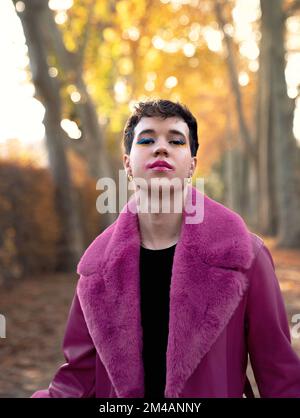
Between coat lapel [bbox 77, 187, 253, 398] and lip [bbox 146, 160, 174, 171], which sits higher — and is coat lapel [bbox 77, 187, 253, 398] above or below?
below

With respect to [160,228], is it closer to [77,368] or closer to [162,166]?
[162,166]

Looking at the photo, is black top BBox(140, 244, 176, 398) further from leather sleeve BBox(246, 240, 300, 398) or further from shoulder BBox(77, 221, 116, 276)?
leather sleeve BBox(246, 240, 300, 398)

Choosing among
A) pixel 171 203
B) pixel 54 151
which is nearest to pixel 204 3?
pixel 54 151

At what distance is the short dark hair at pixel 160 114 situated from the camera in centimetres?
199

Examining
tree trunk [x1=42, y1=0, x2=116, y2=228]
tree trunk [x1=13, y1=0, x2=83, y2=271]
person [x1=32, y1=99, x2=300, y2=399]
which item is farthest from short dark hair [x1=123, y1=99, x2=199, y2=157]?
tree trunk [x1=42, y1=0, x2=116, y2=228]

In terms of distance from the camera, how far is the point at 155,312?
2006 mm

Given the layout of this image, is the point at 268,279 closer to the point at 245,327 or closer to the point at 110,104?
the point at 245,327

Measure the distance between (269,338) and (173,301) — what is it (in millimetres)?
319

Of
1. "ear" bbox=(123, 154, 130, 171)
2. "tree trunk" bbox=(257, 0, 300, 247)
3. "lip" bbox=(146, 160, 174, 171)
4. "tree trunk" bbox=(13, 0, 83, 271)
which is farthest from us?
"tree trunk" bbox=(257, 0, 300, 247)

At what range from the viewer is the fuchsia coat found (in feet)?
6.03

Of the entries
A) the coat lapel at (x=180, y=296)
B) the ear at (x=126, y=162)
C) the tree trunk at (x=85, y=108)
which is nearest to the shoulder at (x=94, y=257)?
the coat lapel at (x=180, y=296)

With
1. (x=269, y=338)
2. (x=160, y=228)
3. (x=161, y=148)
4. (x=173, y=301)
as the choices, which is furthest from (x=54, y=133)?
(x=269, y=338)

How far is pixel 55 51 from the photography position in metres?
14.5

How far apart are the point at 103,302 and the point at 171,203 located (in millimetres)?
404
